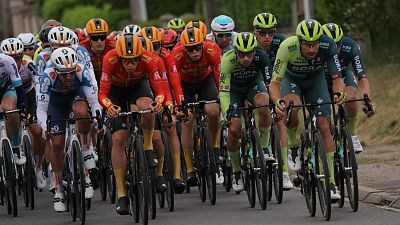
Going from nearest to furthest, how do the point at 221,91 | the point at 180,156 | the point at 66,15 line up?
the point at 221,91 → the point at 180,156 → the point at 66,15

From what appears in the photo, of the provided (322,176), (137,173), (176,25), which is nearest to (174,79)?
(137,173)

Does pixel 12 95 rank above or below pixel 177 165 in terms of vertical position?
above

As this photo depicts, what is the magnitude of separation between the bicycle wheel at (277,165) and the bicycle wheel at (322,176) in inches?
44.1

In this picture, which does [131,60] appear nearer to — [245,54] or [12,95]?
[245,54]

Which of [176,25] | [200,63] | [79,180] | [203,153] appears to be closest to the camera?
[79,180]

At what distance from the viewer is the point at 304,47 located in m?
14.6

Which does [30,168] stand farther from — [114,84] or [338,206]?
[338,206]

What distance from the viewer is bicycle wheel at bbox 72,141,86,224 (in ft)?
48.3

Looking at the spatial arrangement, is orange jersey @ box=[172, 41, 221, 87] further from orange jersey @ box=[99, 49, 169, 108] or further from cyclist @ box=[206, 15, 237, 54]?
Answer: orange jersey @ box=[99, 49, 169, 108]

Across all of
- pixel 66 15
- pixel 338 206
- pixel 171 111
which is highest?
pixel 66 15

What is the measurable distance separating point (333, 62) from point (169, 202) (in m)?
2.47

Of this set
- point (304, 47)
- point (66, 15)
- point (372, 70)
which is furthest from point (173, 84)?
point (66, 15)

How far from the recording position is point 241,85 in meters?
16.2

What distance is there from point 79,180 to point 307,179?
2.32 metres
